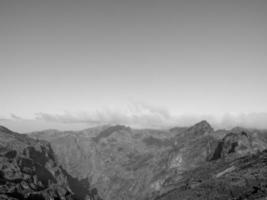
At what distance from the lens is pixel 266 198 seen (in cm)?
19225
